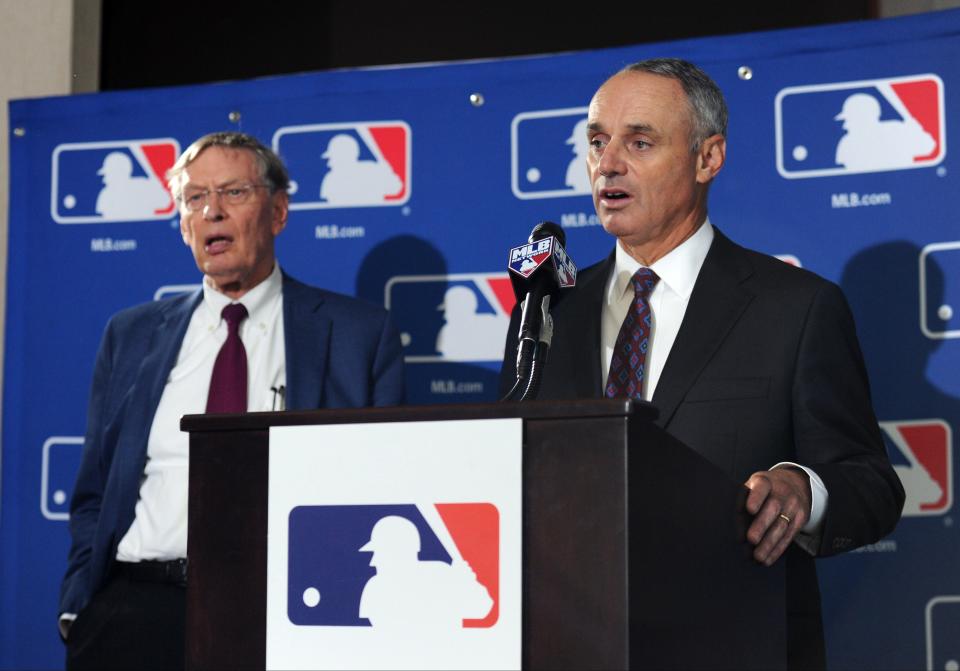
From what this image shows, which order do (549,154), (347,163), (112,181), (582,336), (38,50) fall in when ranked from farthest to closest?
(38,50)
(112,181)
(347,163)
(549,154)
(582,336)

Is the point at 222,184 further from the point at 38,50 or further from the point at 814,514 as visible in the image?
the point at 814,514

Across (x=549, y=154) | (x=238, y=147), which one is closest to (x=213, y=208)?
(x=238, y=147)

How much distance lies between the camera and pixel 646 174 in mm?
2270

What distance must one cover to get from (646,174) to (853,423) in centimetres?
57

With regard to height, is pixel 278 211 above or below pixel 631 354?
above

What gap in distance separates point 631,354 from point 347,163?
1.55m

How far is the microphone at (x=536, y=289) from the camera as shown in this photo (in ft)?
5.32

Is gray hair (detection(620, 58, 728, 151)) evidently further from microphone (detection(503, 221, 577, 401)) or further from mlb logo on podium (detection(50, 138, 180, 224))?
mlb logo on podium (detection(50, 138, 180, 224))

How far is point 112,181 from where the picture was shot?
3.66 meters

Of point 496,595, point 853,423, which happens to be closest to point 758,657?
point 496,595

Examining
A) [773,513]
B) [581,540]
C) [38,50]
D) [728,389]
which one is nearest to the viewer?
[581,540]

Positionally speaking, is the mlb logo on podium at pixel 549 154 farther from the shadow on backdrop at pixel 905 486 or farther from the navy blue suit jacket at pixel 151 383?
the shadow on backdrop at pixel 905 486

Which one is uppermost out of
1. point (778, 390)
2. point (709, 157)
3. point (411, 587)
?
point (709, 157)

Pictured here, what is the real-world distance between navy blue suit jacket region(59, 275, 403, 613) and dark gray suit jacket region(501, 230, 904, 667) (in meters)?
0.88
